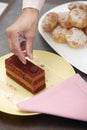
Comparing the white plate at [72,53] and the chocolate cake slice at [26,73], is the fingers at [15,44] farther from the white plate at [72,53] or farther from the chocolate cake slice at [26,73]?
the white plate at [72,53]

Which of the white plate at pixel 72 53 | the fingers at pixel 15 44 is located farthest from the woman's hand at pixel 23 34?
the white plate at pixel 72 53

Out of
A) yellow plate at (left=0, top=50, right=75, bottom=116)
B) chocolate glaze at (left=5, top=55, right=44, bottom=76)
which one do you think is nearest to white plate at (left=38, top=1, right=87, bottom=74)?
yellow plate at (left=0, top=50, right=75, bottom=116)

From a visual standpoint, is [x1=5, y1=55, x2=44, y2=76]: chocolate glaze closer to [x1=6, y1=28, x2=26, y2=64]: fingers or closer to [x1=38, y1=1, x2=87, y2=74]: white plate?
[x1=6, y1=28, x2=26, y2=64]: fingers

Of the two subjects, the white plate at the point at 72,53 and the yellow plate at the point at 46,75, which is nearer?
the yellow plate at the point at 46,75

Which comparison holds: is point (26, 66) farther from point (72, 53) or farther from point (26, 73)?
point (72, 53)

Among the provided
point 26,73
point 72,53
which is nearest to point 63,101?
point 26,73

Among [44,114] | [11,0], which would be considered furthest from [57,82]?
[11,0]
